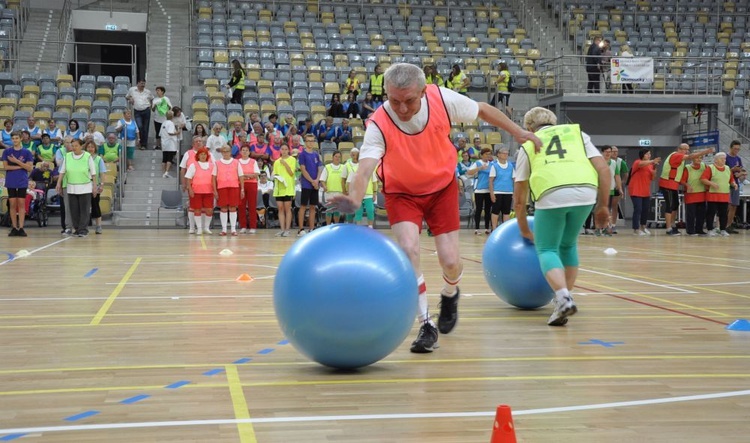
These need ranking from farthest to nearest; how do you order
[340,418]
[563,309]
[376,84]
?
[376,84]
[563,309]
[340,418]

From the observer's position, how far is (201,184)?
19406mm

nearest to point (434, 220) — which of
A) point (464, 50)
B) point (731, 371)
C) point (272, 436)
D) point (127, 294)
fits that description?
point (731, 371)

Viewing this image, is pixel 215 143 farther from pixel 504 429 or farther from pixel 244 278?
pixel 504 429

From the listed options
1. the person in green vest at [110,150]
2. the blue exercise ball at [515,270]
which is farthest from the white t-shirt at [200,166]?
the blue exercise ball at [515,270]

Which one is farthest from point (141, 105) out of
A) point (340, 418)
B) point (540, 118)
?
point (340, 418)

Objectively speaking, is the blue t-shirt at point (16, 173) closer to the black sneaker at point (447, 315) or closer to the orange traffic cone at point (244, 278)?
the orange traffic cone at point (244, 278)

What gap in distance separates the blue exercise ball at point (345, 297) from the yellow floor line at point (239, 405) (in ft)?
1.33

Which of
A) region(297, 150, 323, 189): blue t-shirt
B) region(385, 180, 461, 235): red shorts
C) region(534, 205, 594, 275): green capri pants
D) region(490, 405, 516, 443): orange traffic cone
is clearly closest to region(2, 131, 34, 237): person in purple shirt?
region(297, 150, 323, 189): blue t-shirt

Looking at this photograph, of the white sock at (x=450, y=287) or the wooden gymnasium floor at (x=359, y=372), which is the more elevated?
the white sock at (x=450, y=287)

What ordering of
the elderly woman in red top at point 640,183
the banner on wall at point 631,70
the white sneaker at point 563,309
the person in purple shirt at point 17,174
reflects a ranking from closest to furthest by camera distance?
the white sneaker at point 563,309 < the person in purple shirt at point 17,174 < the elderly woman in red top at point 640,183 < the banner on wall at point 631,70

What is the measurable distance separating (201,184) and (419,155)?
1411cm

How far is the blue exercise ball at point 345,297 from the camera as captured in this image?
16.6 ft

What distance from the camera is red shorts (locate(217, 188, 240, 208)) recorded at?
19641 mm

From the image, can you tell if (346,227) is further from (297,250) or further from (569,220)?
(569,220)
